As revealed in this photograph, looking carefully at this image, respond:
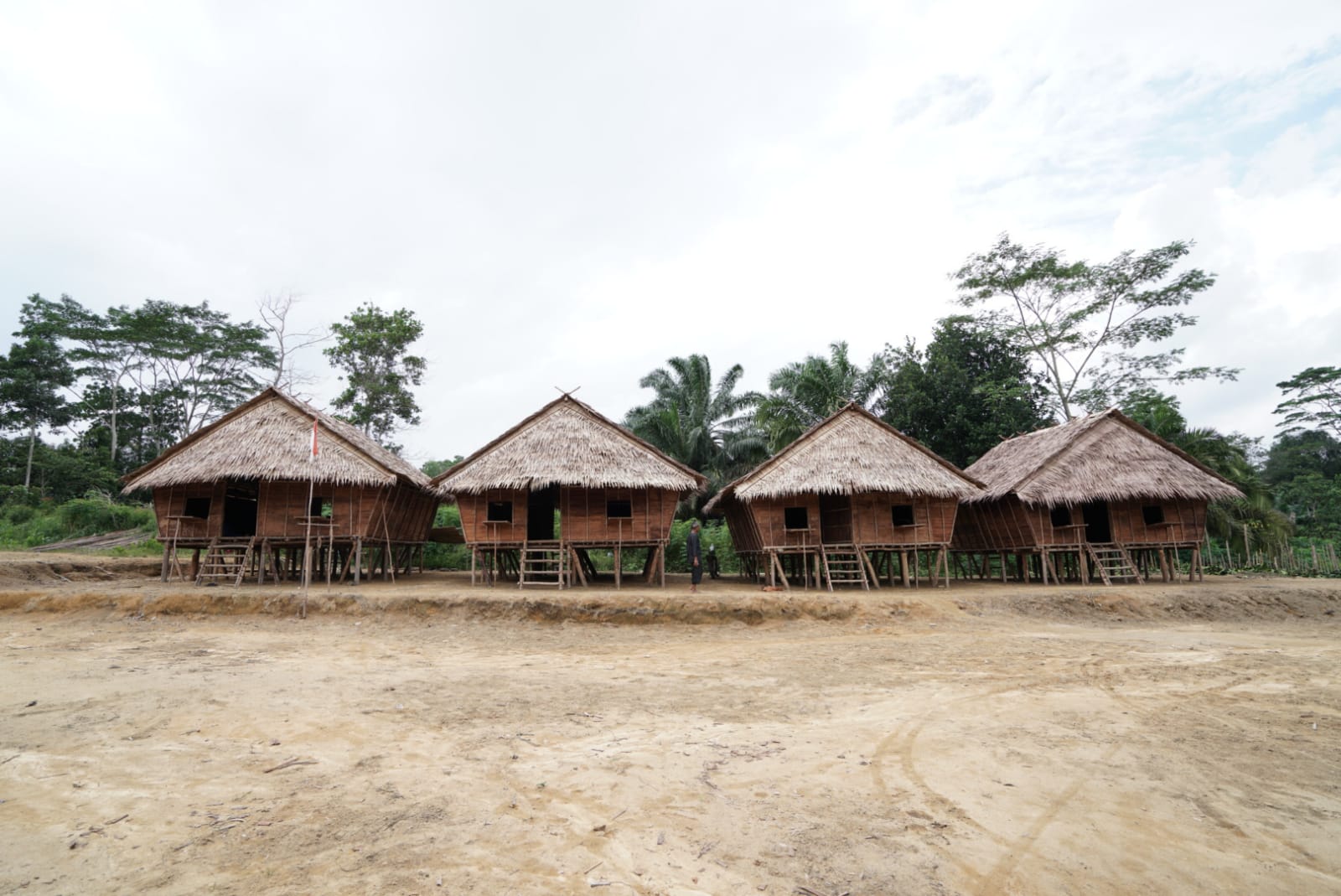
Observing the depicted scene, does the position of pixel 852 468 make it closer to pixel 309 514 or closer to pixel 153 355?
pixel 309 514

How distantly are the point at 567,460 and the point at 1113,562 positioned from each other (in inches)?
598

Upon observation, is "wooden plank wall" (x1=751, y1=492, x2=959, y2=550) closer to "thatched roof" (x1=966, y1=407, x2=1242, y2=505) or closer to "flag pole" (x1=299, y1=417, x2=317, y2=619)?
"thatched roof" (x1=966, y1=407, x2=1242, y2=505)

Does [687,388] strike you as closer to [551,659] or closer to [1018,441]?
[1018,441]

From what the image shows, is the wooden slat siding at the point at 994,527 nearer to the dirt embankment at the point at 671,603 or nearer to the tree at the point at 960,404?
the dirt embankment at the point at 671,603

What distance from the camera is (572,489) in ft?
51.8

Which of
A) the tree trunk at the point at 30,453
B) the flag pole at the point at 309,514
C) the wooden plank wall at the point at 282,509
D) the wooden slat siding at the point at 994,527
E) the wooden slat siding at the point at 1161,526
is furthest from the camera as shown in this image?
the tree trunk at the point at 30,453

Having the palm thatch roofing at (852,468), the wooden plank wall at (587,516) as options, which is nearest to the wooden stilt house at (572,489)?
the wooden plank wall at (587,516)

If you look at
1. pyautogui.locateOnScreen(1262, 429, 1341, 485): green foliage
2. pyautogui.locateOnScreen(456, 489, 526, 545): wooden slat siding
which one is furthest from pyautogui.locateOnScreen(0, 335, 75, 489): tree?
pyautogui.locateOnScreen(1262, 429, 1341, 485): green foliage

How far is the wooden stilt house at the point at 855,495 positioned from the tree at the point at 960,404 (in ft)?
30.7

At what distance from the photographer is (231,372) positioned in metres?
33.3

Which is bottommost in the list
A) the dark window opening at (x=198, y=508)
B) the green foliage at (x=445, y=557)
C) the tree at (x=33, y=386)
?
the green foliage at (x=445, y=557)

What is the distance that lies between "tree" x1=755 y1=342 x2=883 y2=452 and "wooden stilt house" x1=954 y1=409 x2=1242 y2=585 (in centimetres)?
738

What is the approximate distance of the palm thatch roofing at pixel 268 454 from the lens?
50.4ft

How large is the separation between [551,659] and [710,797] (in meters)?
5.64
